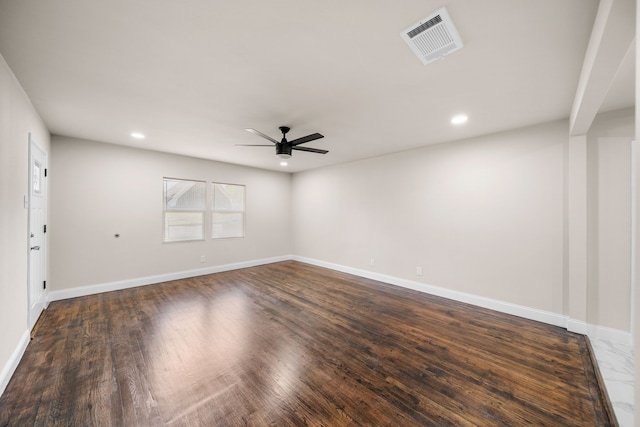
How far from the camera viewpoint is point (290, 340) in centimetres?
258

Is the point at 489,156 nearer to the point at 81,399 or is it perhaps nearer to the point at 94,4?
the point at 94,4

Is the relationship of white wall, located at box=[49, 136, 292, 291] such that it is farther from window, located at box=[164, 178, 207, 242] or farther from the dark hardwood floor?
the dark hardwood floor

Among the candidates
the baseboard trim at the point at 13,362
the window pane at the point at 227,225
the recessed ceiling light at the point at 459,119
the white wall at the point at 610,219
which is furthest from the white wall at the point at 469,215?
the baseboard trim at the point at 13,362

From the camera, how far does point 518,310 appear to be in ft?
10.6

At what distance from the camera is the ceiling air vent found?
4.76 ft

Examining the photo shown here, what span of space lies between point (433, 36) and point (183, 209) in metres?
5.17

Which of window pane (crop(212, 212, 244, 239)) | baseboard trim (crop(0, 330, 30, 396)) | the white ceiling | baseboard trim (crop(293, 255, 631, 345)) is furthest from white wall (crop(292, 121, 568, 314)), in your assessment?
baseboard trim (crop(0, 330, 30, 396))

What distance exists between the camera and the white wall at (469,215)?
3.09 m

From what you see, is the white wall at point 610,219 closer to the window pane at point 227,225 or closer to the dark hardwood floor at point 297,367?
the dark hardwood floor at point 297,367

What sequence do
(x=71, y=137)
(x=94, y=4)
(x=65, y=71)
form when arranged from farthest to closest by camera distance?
(x=71, y=137) < (x=65, y=71) < (x=94, y=4)

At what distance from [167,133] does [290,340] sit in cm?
345

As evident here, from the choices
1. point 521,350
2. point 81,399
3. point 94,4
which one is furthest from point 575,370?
point 94,4

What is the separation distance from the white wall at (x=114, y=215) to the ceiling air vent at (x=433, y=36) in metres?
A: 4.86

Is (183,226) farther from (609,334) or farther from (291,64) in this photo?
(609,334)
